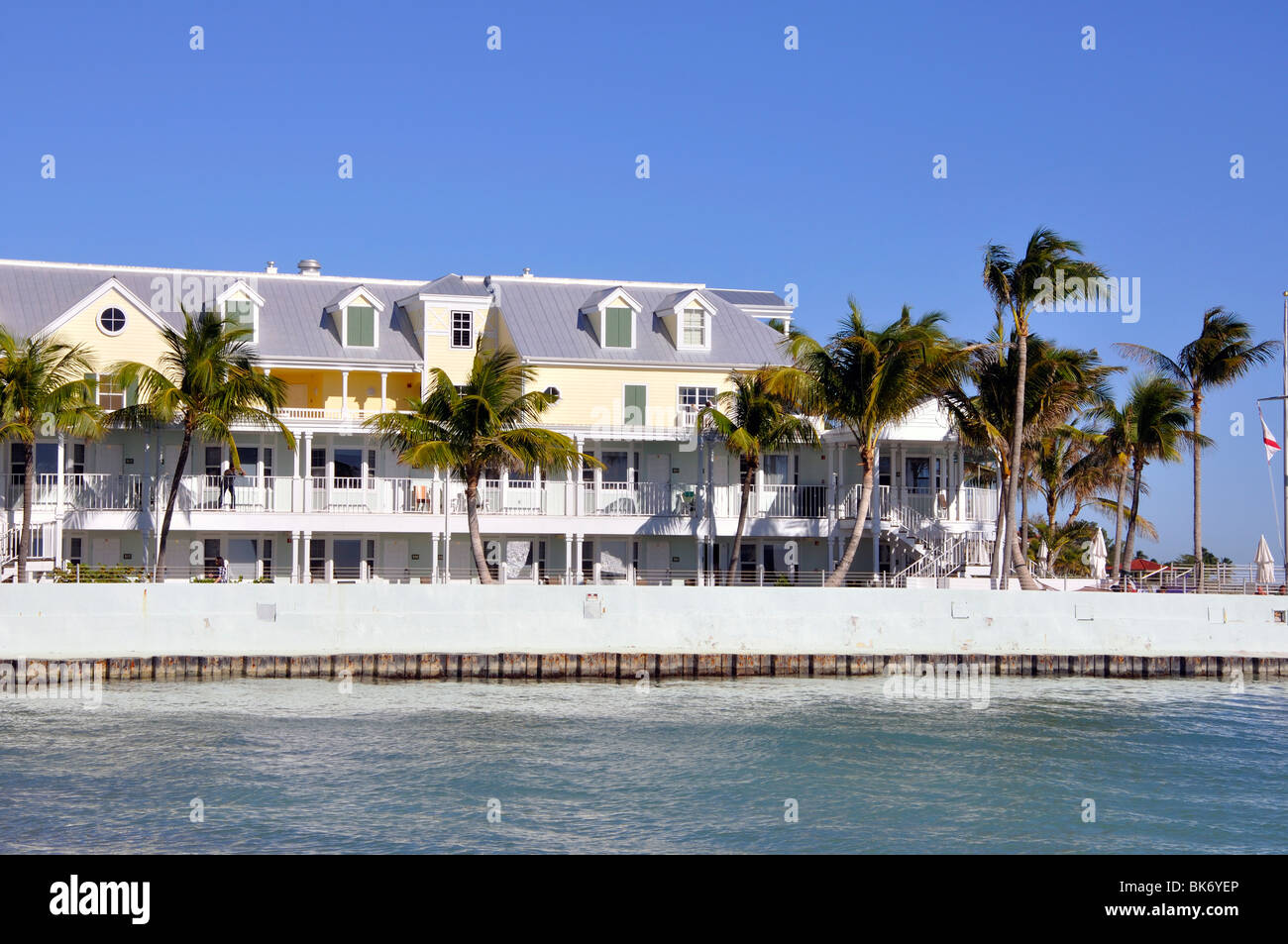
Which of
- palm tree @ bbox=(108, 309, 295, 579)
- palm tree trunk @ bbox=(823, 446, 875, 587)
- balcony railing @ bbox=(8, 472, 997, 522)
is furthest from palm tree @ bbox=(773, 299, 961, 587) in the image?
palm tree @ bbox=(108, 309, 295, 579)

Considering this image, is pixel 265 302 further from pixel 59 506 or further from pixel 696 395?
pixel 696 395

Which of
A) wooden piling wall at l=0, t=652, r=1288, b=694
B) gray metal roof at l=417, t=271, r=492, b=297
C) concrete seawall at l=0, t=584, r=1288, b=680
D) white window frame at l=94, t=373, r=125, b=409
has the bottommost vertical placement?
wooden piling wall at l=0, t=652, r=1288, b=694

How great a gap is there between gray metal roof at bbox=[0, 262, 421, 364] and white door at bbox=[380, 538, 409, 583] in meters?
5.95

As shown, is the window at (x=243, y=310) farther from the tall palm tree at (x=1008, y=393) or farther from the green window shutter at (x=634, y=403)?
the tall palm tree at (x=1008, y=393)

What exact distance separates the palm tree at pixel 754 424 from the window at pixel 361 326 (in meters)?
11.4

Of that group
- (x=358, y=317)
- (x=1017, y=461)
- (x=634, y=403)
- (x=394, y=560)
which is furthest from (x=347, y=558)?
(x=1017, y=461)

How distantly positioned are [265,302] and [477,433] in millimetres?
12136

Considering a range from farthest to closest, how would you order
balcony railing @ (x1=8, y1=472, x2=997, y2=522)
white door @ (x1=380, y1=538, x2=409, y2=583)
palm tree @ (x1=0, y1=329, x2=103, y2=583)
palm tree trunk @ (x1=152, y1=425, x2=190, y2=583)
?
white door @ (x1=380, y1=538, x2=409, y2=583) < balcony railing @ (x1=8, y1=472, x2=997, y2=522) < palm tree trunk @ (x1=152, y1=425, x2=190, y2=583) < palm tree @ (x1=0, y1=329, x2=103, y2=583)

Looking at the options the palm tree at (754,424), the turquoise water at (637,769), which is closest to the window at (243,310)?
the palm tree at (754,424)

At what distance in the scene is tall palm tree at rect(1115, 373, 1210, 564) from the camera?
145ft

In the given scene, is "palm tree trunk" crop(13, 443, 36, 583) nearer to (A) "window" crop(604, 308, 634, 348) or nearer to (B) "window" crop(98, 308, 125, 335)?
(B) "window" crop(98, 308, 125, 335)

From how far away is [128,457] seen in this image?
132 feet
